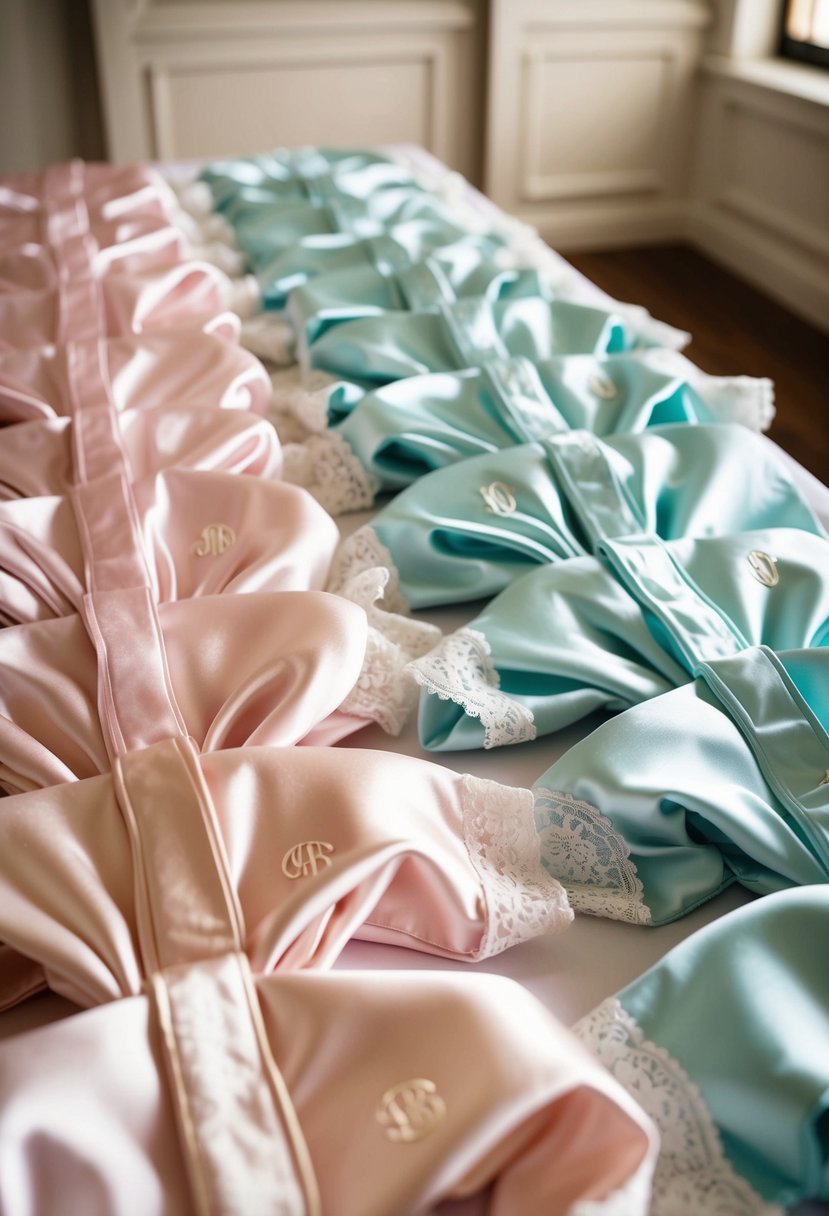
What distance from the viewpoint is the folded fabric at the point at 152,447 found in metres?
1.28

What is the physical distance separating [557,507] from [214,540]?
36 centimetres

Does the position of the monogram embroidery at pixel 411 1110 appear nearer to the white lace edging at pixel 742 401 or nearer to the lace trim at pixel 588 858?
the lace trim at pixel 588 858

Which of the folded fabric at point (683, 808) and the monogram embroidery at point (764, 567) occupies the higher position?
the monogram embroidery at point (764, 567)

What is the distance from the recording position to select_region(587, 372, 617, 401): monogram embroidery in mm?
1461

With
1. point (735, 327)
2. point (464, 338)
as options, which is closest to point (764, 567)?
point (464, 338)

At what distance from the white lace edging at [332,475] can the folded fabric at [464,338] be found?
181 millimetres

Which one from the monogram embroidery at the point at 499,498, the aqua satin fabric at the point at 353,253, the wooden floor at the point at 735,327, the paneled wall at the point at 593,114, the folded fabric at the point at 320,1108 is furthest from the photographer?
the paneled wall at the point at 593,114

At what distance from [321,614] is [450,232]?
1.25 metres

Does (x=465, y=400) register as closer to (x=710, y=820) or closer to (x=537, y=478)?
(x=537, y=478)

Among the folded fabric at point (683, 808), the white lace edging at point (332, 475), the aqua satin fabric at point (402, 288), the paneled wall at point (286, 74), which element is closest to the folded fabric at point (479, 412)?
the white lace edging at point (332, 475)

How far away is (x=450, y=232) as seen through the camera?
2008mm

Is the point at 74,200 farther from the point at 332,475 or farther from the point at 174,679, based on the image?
the point at 174,679

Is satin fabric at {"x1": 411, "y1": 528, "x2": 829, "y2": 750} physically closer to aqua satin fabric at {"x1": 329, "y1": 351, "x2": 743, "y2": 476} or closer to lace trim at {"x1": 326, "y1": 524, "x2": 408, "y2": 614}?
lace trim at {"x1": 326, "y1": 524, "x2": 408, "y2": 614}

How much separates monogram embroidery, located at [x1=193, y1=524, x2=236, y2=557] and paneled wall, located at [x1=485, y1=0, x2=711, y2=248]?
3271 mm
